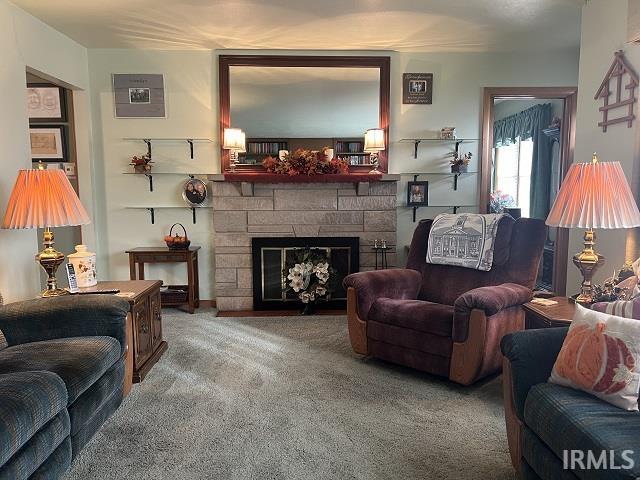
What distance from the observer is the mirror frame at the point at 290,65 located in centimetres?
419

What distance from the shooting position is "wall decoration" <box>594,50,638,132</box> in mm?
2475

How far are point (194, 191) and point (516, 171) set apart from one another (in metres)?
4.59

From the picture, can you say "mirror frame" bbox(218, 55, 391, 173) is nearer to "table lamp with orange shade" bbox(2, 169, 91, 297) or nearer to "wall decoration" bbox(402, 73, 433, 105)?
"wall decoration" bbox(402, 73, 433, 105)

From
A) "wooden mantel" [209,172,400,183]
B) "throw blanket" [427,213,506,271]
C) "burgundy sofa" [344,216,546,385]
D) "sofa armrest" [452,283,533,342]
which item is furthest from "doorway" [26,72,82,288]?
"sofa armrest" [452,283,533,342]

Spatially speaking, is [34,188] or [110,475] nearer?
[110,475]

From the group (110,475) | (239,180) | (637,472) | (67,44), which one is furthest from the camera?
(239,180)

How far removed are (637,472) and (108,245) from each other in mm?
4371

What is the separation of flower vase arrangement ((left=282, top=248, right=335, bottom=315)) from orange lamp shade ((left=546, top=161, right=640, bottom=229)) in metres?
2.29

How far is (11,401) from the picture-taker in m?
1.43

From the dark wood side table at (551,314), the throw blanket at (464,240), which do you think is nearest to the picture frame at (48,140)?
the throw blanket at (464,240)

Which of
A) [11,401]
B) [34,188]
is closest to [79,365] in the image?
[11,401]

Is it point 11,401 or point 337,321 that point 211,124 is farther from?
point 11,401

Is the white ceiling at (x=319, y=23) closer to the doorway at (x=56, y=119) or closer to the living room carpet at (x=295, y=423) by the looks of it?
the doorway at (x=56, y=119)

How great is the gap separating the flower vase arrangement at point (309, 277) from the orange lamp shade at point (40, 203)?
1.98 metres
